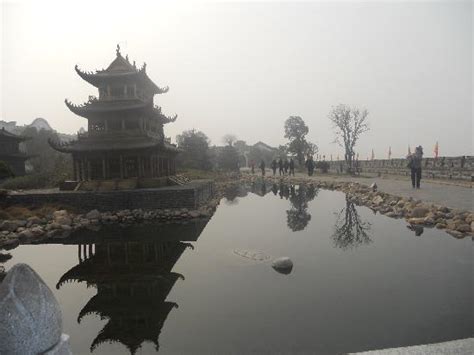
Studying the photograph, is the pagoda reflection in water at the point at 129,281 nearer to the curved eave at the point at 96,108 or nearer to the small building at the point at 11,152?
the curved eave at the point at 96,108

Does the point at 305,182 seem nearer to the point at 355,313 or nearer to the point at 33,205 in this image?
the point at 33,205

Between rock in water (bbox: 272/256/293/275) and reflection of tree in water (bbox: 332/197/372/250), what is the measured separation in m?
2.63

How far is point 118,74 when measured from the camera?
2080 cm

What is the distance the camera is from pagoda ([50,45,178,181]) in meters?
20.2

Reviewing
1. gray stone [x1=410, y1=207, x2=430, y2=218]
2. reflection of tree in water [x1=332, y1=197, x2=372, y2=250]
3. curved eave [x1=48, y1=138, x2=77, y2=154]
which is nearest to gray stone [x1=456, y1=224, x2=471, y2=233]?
gray stone [x1=410, y1=207, x2=430, y2=218]

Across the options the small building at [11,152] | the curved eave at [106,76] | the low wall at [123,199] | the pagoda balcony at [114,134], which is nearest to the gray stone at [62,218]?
the low wall at [123,199]

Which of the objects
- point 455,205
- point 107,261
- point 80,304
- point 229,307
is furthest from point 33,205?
point 455,205

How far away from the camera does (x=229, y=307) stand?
19.8 ft

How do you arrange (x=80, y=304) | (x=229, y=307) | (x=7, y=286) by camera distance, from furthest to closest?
(x=80, y=304)
(x=229, y=307)
(x=7, y=286)

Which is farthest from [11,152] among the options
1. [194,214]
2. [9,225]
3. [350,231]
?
[350,231]

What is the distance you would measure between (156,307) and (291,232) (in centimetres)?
704

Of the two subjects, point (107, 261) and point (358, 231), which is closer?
point (107, 261)

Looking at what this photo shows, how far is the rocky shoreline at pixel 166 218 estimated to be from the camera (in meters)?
11.1

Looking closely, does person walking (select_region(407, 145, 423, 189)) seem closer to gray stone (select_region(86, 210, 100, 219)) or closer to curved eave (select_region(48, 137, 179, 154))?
curved eave (select_region(48, 137, 179, 154))
